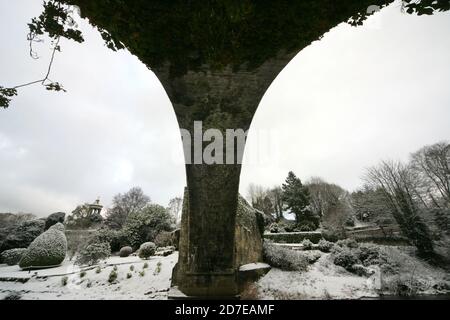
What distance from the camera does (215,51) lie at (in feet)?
9.30

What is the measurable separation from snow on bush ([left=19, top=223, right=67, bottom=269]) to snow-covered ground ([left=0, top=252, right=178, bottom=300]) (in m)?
1.52

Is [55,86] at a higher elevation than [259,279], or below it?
higher

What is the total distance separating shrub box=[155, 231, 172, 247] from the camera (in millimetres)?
18386

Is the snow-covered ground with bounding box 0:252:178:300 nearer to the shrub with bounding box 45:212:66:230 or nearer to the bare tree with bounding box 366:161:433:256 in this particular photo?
the shrub with bounding box 45:212:66:230

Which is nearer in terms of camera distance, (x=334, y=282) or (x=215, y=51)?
(x=215, y=51)

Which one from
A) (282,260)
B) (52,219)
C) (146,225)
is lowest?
(282,260)

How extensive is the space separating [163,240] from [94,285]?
29.0 ft

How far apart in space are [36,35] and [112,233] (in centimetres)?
1896

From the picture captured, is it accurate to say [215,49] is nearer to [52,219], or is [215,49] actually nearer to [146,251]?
[146,251]

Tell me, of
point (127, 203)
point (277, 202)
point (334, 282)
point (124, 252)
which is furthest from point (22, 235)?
point (277, 202)

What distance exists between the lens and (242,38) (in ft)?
9.07

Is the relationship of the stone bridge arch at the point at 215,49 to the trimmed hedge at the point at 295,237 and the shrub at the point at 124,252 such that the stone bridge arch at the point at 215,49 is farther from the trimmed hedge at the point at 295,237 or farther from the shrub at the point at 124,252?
the trimmed hedge at the point at 295,237

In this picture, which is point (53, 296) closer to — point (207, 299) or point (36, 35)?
point (207, 299)

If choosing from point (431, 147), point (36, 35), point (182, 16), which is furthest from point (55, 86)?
point (431, 147)
